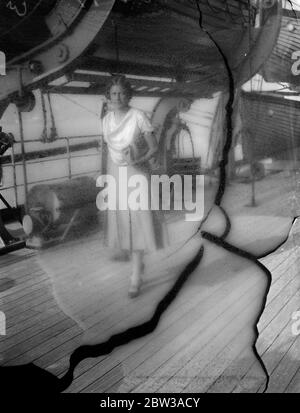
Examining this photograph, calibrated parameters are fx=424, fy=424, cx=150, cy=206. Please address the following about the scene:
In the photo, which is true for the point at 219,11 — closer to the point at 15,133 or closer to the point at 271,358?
the point at 15,133

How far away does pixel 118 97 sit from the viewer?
151 cm

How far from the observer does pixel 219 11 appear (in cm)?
156

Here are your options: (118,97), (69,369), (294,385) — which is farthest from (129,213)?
(294,385)

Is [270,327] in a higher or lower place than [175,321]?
lower

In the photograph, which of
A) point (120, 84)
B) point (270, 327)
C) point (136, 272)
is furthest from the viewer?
point (270, 327)

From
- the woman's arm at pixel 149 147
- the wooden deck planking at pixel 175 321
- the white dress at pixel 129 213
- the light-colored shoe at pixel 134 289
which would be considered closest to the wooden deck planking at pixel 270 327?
the wooden deck planking at pixel 175 321

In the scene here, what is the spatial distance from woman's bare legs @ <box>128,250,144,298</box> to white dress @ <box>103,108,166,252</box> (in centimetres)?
3

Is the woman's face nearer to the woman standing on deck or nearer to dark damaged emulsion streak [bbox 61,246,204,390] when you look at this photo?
the woman standing on deck

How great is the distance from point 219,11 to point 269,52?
0.25 meters

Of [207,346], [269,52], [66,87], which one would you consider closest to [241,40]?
[269,52]

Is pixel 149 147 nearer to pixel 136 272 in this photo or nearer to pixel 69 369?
pixel 136 272

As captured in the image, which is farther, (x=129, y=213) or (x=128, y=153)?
(x=129, y=213)

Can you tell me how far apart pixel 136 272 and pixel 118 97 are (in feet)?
2.14

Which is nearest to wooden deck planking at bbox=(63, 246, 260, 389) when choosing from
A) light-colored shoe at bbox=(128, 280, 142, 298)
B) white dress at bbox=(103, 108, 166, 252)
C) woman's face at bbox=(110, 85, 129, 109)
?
light-colored shoe at bbox=(128, 280, 142, 298)
